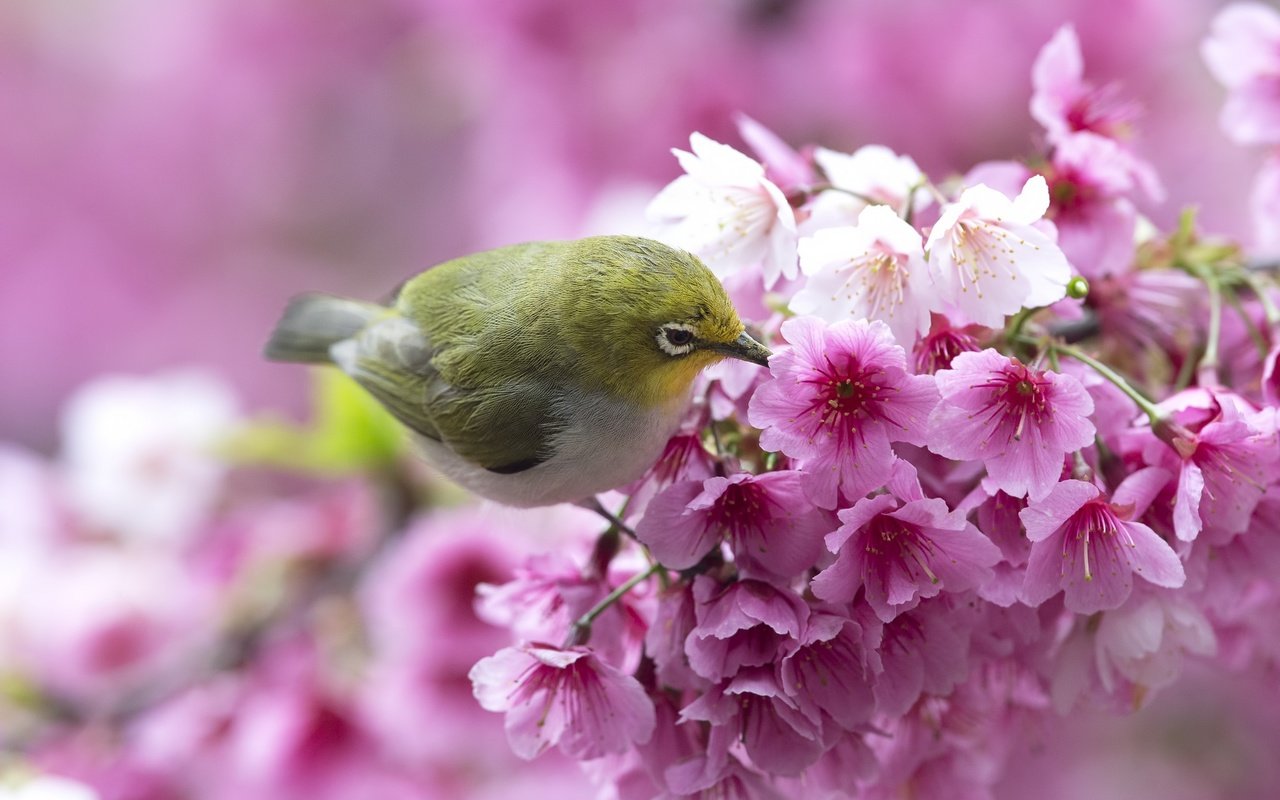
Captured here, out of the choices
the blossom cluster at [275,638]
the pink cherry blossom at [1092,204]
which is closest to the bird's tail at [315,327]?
the blossom cluster at [275,638]

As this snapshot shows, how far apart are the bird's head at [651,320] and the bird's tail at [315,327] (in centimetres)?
37

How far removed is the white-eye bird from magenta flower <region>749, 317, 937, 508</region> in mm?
57

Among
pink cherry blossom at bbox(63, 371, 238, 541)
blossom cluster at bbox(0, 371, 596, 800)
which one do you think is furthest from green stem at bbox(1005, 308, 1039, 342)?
pink cherry blossom at bbox(63, 371, 238, 541)

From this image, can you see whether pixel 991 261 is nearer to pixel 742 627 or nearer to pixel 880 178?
pixel 880 178

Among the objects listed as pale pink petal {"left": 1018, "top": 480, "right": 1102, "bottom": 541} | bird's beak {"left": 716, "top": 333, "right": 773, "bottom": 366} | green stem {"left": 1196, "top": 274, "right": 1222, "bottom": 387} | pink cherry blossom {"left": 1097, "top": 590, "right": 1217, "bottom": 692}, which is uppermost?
bird's beak {"left": 716, "top": 333, "right": 773, "bottom": 366}

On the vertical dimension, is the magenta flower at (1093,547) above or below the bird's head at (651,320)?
below

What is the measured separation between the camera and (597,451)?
0.76 metres

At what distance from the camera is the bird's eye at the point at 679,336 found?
700mm

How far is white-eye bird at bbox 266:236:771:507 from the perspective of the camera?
711 mm

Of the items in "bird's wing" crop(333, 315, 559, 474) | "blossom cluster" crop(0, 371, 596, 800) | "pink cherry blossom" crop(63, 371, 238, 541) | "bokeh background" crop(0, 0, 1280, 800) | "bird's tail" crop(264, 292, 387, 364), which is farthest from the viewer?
"bokeh background" crop(0, 0, 1280, 800)

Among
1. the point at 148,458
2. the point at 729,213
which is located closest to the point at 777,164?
the point at 729,213

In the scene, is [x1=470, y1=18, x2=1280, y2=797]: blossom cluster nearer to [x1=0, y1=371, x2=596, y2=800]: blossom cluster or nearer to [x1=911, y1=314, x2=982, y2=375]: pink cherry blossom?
[x1=911, y1=314, x2=982, y2=375]: pink cherry blossom

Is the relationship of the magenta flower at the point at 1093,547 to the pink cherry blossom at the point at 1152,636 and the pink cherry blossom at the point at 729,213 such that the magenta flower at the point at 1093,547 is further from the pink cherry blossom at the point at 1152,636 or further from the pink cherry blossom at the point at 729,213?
the pink cherry blossom at the point at 729,213

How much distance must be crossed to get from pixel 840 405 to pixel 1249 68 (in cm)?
52
